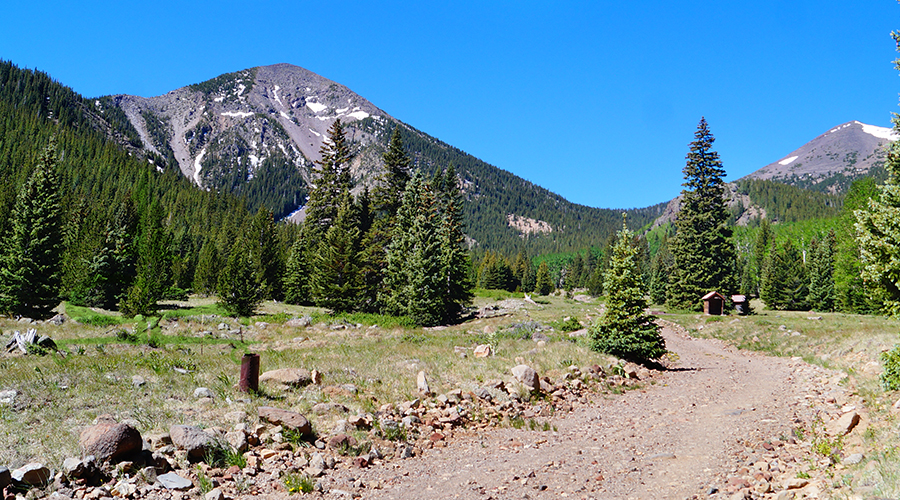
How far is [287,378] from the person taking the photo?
12.9 meters

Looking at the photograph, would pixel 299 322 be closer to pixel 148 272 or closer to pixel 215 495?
pixel 148 272

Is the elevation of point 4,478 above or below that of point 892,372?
below

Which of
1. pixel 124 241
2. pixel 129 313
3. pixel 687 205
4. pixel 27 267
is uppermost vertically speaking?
pixel 687 205

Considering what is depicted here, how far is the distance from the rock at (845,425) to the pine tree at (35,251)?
52628 millimetres

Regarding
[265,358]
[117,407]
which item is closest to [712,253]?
[265,358]

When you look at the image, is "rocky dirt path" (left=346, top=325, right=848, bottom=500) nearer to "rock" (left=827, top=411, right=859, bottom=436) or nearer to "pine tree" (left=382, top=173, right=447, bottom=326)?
"rock" (left=827, top=411, right=859, bottom=436)

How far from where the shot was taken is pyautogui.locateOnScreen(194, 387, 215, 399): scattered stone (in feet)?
36.7

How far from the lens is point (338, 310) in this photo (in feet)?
150

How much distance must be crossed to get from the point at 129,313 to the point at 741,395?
4547 centimetres

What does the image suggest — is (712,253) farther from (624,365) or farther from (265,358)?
(265,358)

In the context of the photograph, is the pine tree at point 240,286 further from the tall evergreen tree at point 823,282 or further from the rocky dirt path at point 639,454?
the tall evergreen tree at point 823,282

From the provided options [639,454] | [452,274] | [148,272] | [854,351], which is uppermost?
[452,274]

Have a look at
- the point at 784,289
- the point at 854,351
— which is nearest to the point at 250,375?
the point at 854,351

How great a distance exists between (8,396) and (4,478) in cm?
437
